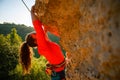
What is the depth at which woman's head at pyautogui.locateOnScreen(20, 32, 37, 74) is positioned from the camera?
15.2 ft

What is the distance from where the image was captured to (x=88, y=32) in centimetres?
311

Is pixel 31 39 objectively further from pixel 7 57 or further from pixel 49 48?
pixel 7 57

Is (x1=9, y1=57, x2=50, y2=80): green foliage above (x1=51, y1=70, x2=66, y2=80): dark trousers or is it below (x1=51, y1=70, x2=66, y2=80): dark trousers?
below

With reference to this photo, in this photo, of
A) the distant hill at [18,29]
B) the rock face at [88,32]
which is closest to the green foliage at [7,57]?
the rock face at [88,32]

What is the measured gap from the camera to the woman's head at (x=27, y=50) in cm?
464

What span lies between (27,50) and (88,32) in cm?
202

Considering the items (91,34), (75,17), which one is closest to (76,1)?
(75,17)

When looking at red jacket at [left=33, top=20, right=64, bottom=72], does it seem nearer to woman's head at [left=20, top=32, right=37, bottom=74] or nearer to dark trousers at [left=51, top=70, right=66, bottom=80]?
dark trousers at [left=51, top=70, right=66, bottom=80]

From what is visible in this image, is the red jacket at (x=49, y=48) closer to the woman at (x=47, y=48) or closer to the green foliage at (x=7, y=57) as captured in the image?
the woman at (x=47, y=48)

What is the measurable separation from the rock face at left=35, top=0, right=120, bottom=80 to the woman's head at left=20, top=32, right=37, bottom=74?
47cm

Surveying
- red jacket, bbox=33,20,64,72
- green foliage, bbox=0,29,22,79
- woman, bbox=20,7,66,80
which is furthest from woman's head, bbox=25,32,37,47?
green foliage, bbox=0,29,22,79

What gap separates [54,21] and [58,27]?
19 centimetres

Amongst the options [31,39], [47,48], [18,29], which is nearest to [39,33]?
[47,48]

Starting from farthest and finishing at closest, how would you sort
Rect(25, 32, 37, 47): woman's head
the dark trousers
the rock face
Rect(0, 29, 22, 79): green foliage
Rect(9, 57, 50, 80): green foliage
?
1. Rect(0, 29, 22, 79): green foliage
2. Rect(9, 57, 50, 80): green foliage
3. Rect(25, 32, 37, 47): woman's head
4. the dark trousers
5. the rock face
